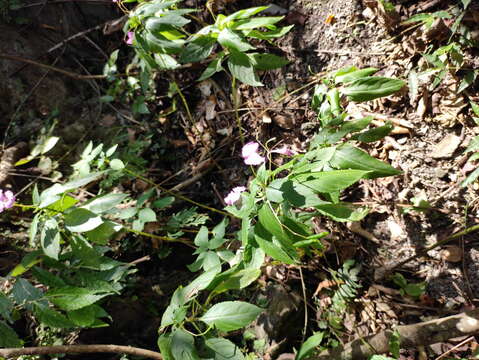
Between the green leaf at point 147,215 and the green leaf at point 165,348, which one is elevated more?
the green leaf at point 165,348

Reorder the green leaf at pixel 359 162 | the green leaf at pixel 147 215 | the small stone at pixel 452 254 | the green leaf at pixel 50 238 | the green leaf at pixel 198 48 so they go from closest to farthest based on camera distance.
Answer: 1. the green leaf at pixel 359 162
2. the green leaf at pixel 50 238
3. the green leaf at pixel 198 48
4. the small stone at pixel 452 254
5. the green leaf at pixel 147 215

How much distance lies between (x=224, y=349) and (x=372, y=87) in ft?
3.29

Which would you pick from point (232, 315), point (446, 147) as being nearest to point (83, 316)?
point (232, 315)

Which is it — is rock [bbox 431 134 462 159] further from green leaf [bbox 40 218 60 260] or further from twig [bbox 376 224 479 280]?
green leaf [bbox 40 218 60 260]

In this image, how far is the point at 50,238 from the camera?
1197 millimetres

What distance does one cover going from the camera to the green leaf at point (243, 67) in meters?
1.34

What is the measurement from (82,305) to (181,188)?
3.61 ft

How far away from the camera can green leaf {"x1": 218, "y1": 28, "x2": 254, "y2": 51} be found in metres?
1.26

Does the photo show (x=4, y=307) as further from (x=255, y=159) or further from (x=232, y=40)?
(x=232, y=40)

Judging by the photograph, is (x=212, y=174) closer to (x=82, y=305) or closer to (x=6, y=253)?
(x=82, y=305)

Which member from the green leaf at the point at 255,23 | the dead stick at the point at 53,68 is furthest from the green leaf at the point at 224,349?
the dead stick at the point at 53,68

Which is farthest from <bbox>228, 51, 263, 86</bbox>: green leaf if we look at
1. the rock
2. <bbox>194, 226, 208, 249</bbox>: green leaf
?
the rock

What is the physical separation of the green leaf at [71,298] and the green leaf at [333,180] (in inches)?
32.0

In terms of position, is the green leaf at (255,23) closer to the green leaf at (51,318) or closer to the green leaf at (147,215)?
the green leaf at (147,215)
